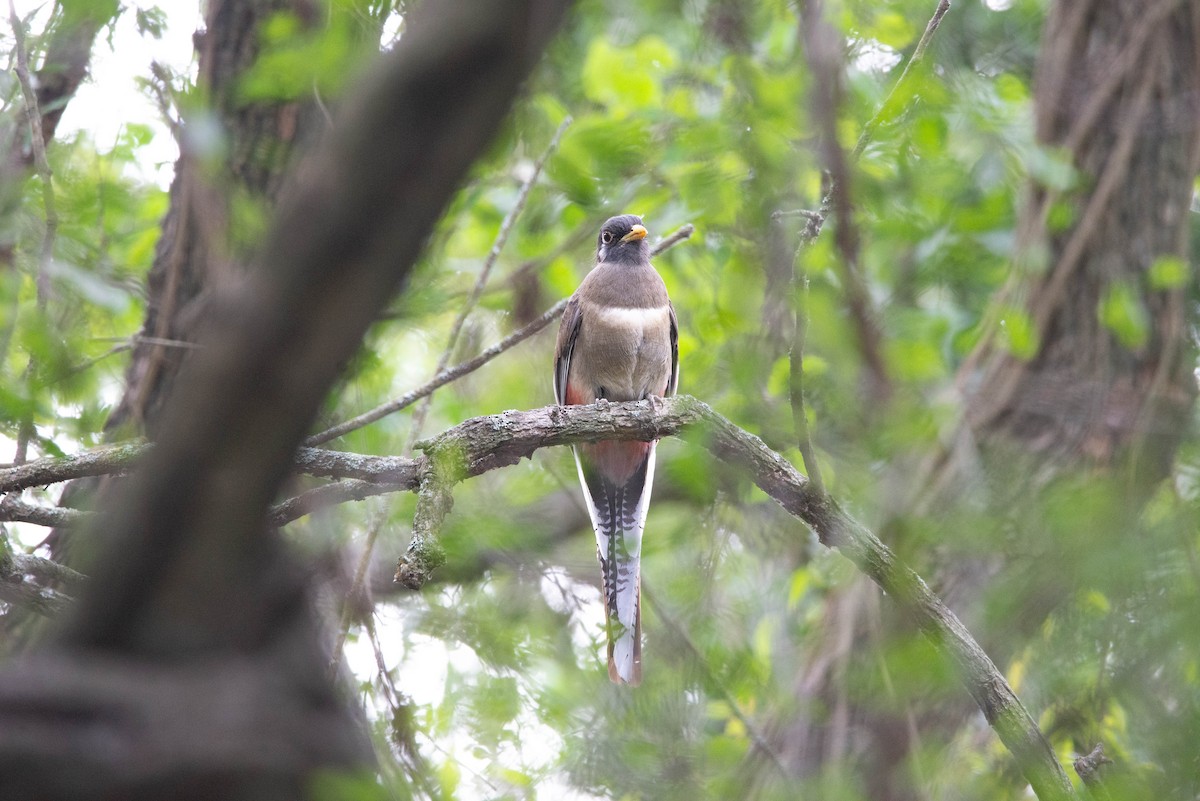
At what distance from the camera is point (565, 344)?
536 cm

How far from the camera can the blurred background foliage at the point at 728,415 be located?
2004 mm

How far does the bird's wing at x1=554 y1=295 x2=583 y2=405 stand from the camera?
17.4 feet

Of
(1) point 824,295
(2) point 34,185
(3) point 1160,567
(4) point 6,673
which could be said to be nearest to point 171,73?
(2) point 34,185

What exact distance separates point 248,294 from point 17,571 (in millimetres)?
2361

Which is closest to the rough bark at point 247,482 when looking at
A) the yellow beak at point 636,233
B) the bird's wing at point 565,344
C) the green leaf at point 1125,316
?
the green leaf at point 1125,316

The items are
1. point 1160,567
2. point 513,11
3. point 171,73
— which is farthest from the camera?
point 171,73

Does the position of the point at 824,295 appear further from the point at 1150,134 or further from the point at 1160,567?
the point at 1150,134

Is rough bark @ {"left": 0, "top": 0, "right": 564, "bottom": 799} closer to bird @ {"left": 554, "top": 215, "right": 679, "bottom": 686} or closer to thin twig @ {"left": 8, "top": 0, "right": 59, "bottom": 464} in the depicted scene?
thin twig @ {"left": 8, "top": 0, "right": 59, "bottom": 464}

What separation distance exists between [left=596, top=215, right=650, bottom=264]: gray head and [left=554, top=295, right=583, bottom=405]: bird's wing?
0.38 meters

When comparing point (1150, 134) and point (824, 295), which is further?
point (1150, 134)

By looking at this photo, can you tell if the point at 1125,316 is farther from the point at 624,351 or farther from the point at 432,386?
the point at 432,386

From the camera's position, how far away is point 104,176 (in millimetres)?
4469

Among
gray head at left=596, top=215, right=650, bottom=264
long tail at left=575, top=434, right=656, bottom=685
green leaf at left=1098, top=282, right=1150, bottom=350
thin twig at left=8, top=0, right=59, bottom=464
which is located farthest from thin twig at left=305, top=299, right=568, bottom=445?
green leaf at left=1098, top=282, right=1150, bottom=350

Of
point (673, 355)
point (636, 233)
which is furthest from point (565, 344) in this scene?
point (636, 233)
